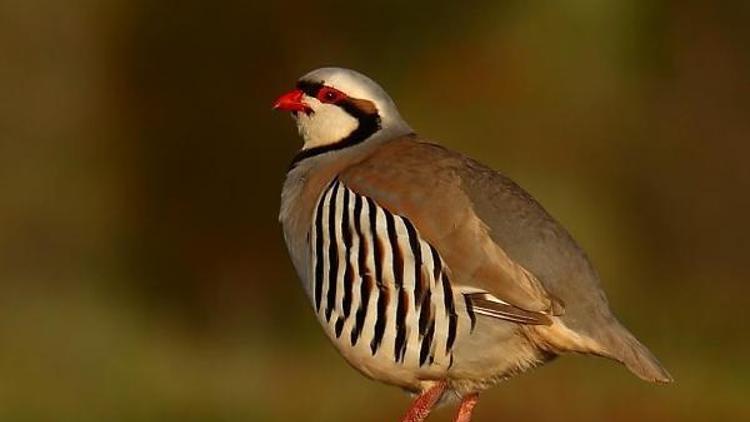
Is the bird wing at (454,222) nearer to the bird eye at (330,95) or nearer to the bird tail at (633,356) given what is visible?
the bird tail at (633,356)

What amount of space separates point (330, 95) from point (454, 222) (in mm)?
691

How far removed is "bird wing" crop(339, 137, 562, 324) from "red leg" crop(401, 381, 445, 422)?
0.34 meters

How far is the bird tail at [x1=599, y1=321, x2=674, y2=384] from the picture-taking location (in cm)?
493

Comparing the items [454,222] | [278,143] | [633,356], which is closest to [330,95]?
[454,222]

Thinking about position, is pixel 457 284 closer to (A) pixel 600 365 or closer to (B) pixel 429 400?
(B) pixel 429 400

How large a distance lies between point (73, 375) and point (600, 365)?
2.45 metres

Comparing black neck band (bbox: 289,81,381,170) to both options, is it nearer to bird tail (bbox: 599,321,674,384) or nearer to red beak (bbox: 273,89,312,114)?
red beak (bbox: 273,89,312,114)

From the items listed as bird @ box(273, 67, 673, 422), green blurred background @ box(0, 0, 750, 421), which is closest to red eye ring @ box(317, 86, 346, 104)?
bird @ box(273, 67, 673, 422)

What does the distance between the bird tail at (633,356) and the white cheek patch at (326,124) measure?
1.04 m

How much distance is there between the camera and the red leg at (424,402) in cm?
529

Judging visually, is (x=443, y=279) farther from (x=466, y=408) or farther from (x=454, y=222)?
(x=466, y=408)

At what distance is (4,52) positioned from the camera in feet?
35.8

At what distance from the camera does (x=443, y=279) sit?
506 centimetres

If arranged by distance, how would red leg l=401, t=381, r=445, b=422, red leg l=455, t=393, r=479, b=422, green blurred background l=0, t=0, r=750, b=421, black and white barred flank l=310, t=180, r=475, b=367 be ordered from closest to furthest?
black and white barred flank l=310, t=180, r=475, b=367 → red leg l=401, t=381, r=445, b=422 → red leg l=455, t=393, r=479, b=422 → green blurred background l=0, t=0, r=750, b=421
